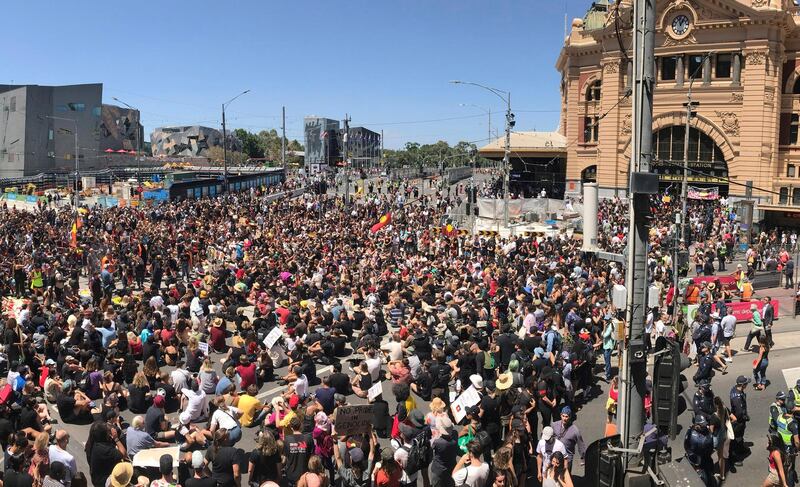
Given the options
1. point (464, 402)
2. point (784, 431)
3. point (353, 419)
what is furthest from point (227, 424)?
point (784, 431)

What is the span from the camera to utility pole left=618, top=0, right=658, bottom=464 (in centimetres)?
808

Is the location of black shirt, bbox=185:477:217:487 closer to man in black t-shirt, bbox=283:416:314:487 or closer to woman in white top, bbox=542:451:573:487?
man in black t-shirt, bbox=283:416:314:487

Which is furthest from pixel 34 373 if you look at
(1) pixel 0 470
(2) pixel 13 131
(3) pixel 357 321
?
(2) pixel 13 131

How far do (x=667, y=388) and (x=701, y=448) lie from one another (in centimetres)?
328

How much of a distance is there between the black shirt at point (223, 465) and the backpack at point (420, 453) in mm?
2294

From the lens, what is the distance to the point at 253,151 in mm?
195375

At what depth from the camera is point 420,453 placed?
924 cm

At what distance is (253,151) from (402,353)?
18837 cm

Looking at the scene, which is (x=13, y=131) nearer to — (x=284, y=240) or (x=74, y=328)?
(x=284, y=240)

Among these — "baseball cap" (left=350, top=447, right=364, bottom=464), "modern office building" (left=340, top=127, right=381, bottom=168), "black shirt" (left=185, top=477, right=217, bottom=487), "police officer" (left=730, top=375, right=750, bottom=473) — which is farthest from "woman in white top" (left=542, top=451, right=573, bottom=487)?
"modern office building" (left=340, top=127, right=381, bottom=168)

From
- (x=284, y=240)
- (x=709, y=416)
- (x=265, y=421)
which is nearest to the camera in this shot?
(x=709, y=416)

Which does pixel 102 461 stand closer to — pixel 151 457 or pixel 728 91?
pixel 151 457

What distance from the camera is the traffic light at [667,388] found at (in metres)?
7.14

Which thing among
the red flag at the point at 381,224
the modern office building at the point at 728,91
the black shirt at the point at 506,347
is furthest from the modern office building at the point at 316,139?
the black shirt at the point at 506,347
